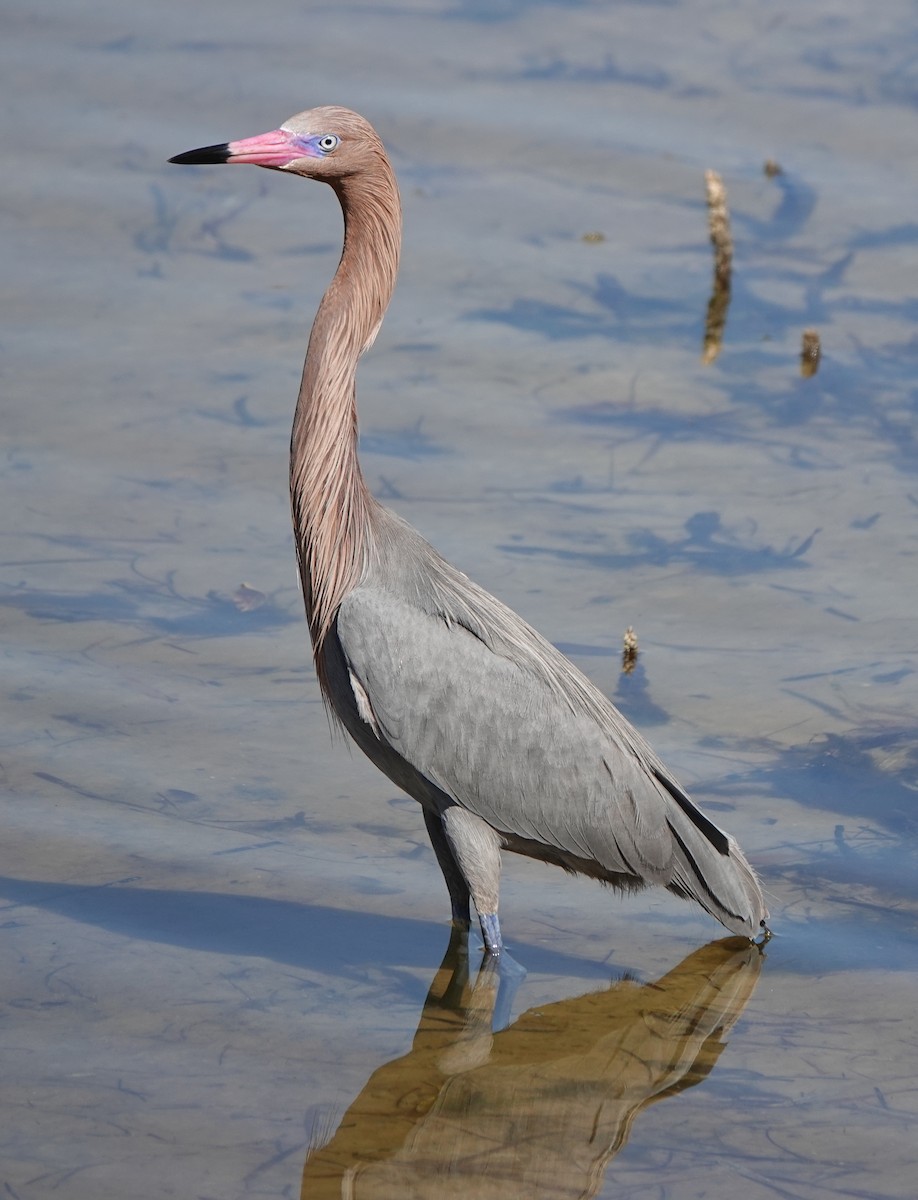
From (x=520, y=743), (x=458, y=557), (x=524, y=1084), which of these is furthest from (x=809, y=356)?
(x=524, y=1084)

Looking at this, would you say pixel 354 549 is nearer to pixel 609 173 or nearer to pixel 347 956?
pixel 347 956

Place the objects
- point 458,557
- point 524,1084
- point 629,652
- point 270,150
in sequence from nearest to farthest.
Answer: point 524,1084 < point 270,150 < point 629,652 < point 458,557

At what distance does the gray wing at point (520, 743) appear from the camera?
5.82 meters

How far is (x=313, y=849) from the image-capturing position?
6.39 metres

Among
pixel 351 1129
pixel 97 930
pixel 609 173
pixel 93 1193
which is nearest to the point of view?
pixel 93 1193

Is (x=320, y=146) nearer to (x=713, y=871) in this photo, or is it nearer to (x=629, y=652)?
(x=629, y=652)

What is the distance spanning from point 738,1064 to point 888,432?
16.3ft

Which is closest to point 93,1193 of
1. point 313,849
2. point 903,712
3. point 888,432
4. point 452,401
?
point 313,849

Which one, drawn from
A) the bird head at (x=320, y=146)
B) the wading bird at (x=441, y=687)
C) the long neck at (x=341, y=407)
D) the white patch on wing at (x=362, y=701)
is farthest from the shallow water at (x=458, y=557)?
the bird head at (x=320, y=146)

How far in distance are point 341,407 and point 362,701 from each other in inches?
41.8

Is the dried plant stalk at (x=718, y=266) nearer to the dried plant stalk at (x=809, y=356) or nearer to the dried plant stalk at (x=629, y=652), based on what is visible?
the dried plant stalk at (x=809, y=356)

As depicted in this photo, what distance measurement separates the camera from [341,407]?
606cm

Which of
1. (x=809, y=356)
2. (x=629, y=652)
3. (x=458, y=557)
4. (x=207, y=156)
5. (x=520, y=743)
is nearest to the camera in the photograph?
(x=207, y=156)

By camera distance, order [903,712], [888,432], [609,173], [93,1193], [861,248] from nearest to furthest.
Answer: [93,1193], [903,712], [888,432], [861,248], [609,173]
